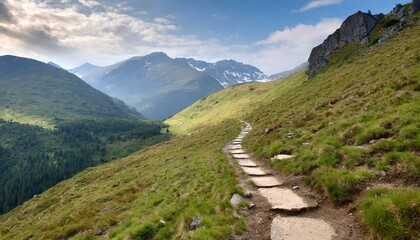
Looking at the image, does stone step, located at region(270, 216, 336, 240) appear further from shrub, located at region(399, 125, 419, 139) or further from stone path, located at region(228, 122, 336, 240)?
shrub, located at region(399, 125, 419, 139)


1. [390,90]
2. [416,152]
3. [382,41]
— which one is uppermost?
[382,41]

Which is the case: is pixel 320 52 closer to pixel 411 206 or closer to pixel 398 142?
pixel 398 142

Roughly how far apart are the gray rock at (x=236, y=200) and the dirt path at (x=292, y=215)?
1.93ft

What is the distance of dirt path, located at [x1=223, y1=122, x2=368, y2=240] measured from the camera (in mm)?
10133

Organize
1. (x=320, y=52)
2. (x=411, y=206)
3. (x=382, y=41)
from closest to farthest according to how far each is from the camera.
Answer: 1. (x=411, y=206)
2. (x=382, y=41)
3. (x=320, y=52)

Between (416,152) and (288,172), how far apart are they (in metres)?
7.24

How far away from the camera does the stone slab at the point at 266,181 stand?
16.7 meters

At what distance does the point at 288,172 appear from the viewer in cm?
1812

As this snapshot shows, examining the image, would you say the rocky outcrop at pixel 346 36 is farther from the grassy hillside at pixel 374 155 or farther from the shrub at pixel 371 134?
the shrub at pixel 371 134

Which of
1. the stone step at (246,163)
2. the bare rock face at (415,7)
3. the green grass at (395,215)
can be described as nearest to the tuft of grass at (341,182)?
the green grass at (395,215)

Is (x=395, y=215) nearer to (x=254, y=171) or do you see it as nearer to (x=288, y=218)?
(x=288, y=218)

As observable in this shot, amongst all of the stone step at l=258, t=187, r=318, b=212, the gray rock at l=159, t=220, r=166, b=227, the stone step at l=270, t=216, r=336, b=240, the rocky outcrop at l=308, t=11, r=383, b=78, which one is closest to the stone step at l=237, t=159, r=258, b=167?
the stone step at l=258, t=187, r=318, b=212

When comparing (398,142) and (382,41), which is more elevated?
(382,41)

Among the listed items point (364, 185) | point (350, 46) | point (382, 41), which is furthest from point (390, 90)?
point (350, 46)
